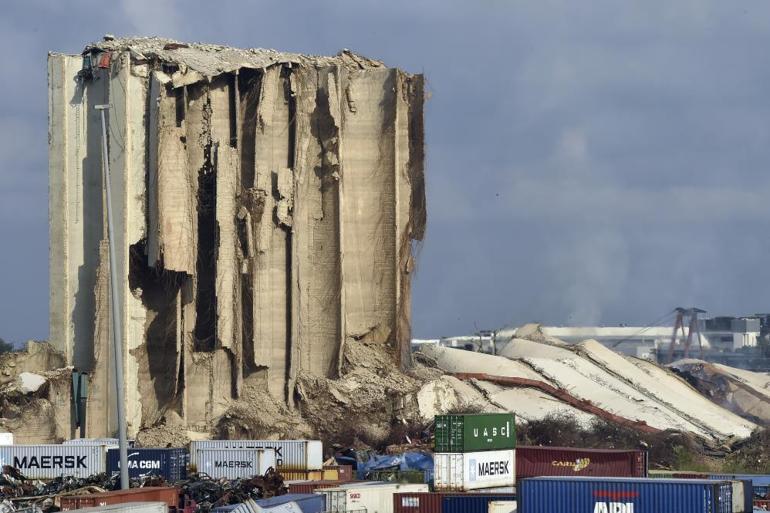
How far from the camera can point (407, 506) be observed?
171ft

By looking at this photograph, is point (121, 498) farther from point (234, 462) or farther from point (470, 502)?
point (234, 462)

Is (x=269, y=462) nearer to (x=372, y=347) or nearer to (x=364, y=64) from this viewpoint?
(x=372, y=347)

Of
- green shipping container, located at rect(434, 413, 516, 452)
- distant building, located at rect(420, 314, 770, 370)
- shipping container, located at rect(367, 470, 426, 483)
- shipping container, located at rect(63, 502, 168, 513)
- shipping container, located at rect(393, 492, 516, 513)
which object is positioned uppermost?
distant building, located at rect(420, 314, 770, 370)

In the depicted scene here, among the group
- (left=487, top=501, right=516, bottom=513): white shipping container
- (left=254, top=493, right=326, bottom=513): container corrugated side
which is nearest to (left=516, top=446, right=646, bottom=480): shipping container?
(left=487, top=501, right=516, bottom=513): white shipping container

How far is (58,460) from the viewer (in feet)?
214

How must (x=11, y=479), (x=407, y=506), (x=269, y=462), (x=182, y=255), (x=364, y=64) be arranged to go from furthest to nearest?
(x=364, y=64) → (x=182, y=255) → (x=269, y=462) → (x=11, y=479) → (x=407, y=506)

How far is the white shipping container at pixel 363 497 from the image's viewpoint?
5016 centimetres

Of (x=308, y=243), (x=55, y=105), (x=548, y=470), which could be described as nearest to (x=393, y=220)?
(x=308, y=243)

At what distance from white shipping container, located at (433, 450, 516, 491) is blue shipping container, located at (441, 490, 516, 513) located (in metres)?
4.06

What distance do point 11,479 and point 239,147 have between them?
2872cm

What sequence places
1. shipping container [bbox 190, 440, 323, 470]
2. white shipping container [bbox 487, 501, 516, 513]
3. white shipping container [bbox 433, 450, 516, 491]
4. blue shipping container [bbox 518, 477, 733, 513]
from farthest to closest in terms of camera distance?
shipping container [bbox 190, 440, 323, 470], white shipping container [bbox 433, 450, 516, 491], white shipping container [bbox 487, 501, 516, 513], blue shipping container [bbox 518, 477, 733, 513]

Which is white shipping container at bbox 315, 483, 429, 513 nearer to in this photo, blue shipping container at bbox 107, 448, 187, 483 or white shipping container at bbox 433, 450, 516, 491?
white shipping container at bbox 433, 450, 516, 491

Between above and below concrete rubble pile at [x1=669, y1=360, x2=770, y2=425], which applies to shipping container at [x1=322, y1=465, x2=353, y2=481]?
below

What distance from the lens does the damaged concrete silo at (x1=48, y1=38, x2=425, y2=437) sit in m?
81.8
